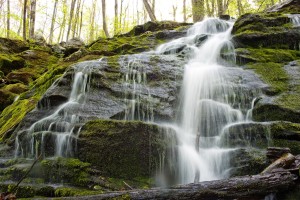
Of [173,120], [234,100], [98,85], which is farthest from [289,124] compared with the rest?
[98,85]

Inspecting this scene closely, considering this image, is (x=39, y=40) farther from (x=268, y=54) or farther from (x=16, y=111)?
(x=268, y=54)

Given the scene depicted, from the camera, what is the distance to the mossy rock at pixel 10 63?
11.2 m

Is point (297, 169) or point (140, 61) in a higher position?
point (140, 61)

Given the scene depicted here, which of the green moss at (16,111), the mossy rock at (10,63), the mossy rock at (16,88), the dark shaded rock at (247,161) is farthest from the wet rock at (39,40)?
the dark shaded rock at (247,161)

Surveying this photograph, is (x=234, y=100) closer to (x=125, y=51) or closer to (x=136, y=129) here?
(x=136, y=129)

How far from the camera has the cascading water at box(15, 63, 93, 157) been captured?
491 centimetres

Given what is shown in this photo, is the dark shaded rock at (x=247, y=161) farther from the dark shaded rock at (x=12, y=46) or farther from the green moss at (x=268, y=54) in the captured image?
the dark shaded rock at (x=12, y=46)

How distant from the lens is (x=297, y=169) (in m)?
3.20

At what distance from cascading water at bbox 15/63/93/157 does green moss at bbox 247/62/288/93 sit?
155 inches

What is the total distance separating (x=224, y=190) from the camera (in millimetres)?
2891

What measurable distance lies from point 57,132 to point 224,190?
330 cm

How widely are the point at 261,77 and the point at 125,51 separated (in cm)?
508

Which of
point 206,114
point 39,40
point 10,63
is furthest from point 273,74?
point 39,40

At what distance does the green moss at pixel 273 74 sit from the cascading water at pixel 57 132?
3.93 metres
